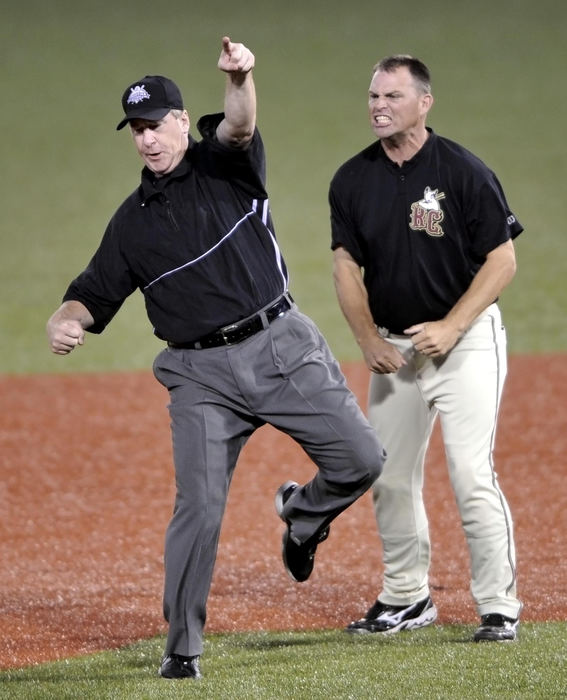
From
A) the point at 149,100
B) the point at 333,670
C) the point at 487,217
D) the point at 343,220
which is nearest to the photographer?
the point at 149,100

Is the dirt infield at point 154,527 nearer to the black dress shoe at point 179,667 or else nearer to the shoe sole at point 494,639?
the shoe sole at point 494,639

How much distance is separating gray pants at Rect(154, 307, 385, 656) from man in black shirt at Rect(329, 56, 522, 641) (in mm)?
602

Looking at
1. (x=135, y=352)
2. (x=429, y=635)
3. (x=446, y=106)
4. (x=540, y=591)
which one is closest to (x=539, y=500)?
(x=540, y=591)

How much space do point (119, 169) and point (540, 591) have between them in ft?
49.2

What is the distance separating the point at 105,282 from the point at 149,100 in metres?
0.68

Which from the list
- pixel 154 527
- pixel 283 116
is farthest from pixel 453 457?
pixel 283 116

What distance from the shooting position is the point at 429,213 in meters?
4.89

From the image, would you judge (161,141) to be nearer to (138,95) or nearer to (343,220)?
(138,95)

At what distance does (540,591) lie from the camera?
5.73m

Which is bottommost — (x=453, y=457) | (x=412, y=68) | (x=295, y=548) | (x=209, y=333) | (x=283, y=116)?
(x=295, y=548)

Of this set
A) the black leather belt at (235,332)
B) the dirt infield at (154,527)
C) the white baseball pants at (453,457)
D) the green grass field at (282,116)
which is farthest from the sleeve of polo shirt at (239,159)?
the green grass field at (282,116)

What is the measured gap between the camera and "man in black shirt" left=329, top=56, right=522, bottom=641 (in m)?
4.86

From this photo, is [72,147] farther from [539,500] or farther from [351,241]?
[351,241]

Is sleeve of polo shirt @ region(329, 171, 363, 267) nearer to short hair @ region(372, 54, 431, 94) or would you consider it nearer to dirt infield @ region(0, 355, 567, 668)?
short hair @ region(372, 54, 431, 94)
